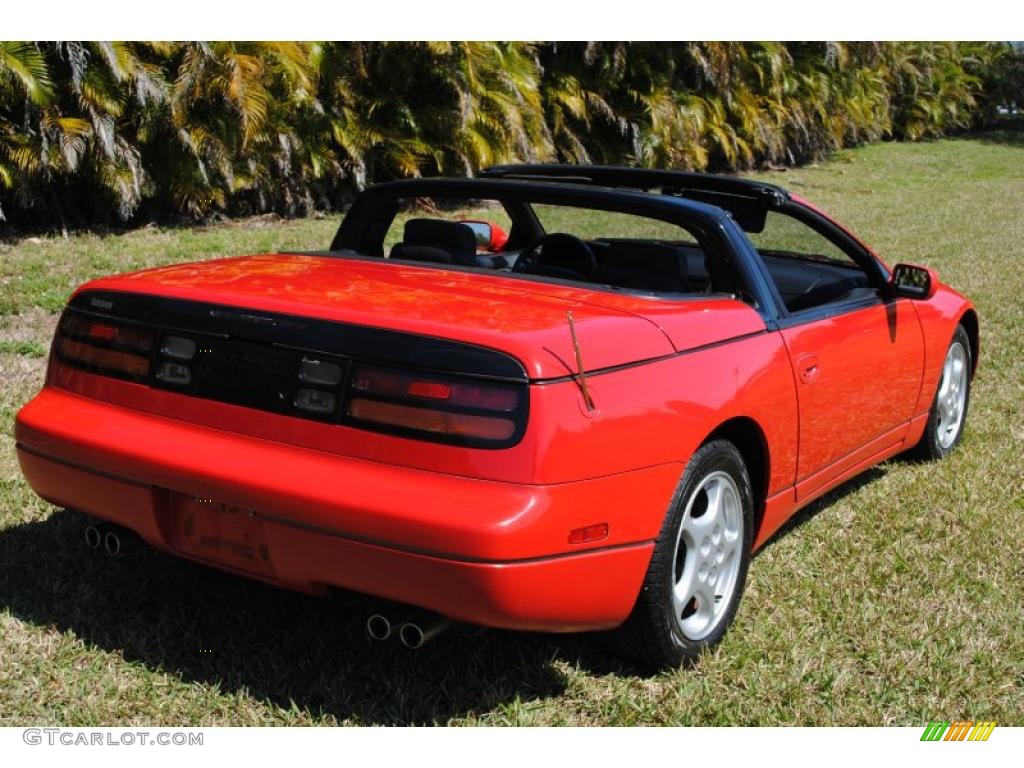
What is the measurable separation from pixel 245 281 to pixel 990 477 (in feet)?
11.3

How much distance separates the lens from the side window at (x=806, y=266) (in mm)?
4492

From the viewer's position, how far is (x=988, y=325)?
28.7ft

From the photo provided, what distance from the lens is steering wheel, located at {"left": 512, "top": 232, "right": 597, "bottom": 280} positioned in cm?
412

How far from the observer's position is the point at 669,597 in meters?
3.18

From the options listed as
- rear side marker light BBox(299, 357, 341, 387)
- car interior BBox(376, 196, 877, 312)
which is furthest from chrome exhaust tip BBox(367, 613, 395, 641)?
car interior BBox(376, 196, 877, 312)

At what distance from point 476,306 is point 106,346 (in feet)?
3.53

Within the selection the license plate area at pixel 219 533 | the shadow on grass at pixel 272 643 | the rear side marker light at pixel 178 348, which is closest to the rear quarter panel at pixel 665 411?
the shadow on grass at pixel 272 643

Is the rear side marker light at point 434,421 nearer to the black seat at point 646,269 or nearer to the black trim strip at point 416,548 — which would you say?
the black trim strip at point 416,548

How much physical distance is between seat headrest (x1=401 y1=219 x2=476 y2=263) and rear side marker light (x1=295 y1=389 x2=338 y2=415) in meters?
1.26
